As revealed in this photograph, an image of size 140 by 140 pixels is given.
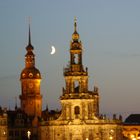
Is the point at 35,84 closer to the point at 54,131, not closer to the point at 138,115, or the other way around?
the point at 54,131

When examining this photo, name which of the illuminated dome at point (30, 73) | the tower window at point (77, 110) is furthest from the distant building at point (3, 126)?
the illuminated dome at point (30, 73)

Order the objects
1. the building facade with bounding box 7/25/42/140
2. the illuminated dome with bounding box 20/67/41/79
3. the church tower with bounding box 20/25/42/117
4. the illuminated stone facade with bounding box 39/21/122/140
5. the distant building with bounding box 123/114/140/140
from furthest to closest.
→ the distant building with bounding box 123/114/140/140 < the illuminated dome with bounding box 20/67/41/79 < the church tower with bounding box 20/25/42/117 < the building facade with bounding box 7/25/42/140 < the illuminated stone facade with bounding box 39/21/122/140

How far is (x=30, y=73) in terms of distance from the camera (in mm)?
153750

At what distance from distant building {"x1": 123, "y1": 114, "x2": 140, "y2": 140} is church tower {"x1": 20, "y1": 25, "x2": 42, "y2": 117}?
2052 cm

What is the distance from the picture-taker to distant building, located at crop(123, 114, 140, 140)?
162250mm

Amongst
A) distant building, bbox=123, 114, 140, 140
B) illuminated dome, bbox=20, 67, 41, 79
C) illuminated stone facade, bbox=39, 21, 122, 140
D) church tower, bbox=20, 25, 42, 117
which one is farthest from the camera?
distant building, bbox=123, 114, 140, 140

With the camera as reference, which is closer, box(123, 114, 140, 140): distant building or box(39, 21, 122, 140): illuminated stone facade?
box(39, 21, 122, 140): illuminated stone facade

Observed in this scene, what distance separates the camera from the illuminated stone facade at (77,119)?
5059 inches

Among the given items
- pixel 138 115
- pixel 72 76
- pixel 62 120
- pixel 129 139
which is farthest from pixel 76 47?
pixel 138 115

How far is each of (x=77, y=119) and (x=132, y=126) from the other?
48.2 metres

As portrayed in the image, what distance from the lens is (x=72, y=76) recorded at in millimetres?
130125

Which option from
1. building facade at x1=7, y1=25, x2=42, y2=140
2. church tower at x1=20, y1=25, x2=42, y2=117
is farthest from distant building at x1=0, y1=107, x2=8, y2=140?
church tower at x1=20, y1=25, x2=42, y2=117

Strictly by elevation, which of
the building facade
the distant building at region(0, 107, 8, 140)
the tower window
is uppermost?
the building facade

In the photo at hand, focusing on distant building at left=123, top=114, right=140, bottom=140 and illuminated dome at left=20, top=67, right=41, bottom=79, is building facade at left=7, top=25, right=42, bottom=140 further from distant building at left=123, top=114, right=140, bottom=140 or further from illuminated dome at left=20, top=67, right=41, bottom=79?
distant building at left=123, top=114, right=140, bottom=140
